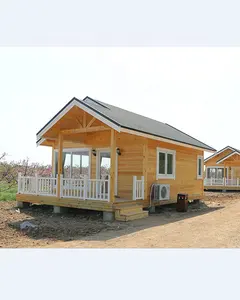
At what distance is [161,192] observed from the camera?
43.4 feet

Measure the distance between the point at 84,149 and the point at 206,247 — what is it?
853 cm

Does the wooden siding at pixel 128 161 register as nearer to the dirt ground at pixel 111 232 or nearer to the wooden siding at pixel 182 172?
the wooden siding at pixel 182 172

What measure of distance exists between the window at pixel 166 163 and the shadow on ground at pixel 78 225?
2.02 m


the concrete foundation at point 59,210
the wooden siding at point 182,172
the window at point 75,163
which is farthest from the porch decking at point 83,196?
the window at point 75,163

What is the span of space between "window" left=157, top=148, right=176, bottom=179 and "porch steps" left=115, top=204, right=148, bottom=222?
256 centimetres

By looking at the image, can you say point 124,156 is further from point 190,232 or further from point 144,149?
point 190,232

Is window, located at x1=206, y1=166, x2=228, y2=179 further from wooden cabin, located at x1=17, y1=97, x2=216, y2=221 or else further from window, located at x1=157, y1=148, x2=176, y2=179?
window, located at x1=157, y1=148, x2=176, y2=179

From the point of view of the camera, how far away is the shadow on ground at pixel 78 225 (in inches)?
330

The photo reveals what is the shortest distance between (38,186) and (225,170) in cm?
2566

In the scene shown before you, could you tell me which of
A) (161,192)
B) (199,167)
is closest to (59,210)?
(161,192)

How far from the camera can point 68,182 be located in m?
12.1

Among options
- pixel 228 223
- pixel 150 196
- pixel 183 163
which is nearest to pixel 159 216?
pixel 150 196

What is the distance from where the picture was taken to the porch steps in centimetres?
1046

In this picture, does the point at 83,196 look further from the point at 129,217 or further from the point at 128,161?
the point at 128,161
